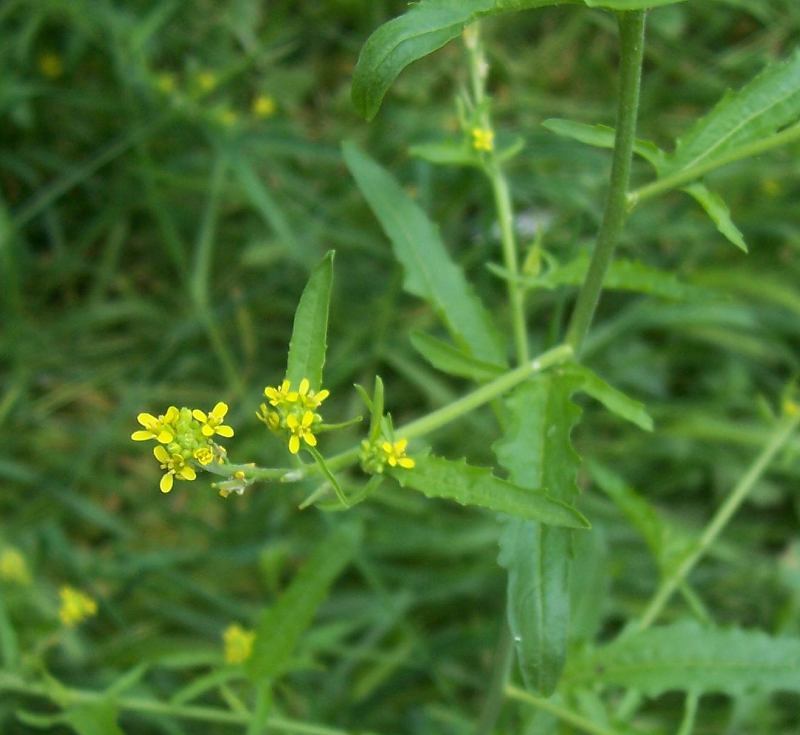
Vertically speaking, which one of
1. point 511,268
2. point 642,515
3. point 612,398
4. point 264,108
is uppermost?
point 264,108

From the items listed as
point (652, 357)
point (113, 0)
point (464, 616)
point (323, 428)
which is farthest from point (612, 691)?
point (113, 0)

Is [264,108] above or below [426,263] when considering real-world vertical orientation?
above

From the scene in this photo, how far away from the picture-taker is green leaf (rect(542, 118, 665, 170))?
138 centimetres

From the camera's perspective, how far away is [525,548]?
1431 mm

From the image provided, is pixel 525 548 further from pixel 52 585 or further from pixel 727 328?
pixel 727 328

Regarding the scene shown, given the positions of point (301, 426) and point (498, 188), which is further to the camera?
point (498, 188)

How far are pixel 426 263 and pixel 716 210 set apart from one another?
0.54 metres

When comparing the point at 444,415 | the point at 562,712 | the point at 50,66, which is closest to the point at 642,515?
the point at 562,712

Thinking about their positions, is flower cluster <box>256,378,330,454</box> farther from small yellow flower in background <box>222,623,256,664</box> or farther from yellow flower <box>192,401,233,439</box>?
small yellow flower in background <box>222,623,256,664</box>

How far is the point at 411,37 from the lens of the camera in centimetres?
117

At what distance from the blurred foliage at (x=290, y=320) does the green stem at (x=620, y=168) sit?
3.77ft

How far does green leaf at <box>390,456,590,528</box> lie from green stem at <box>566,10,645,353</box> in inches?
12.5

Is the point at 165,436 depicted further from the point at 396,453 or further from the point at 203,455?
the point at 396,453

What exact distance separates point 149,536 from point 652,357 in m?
1.55
